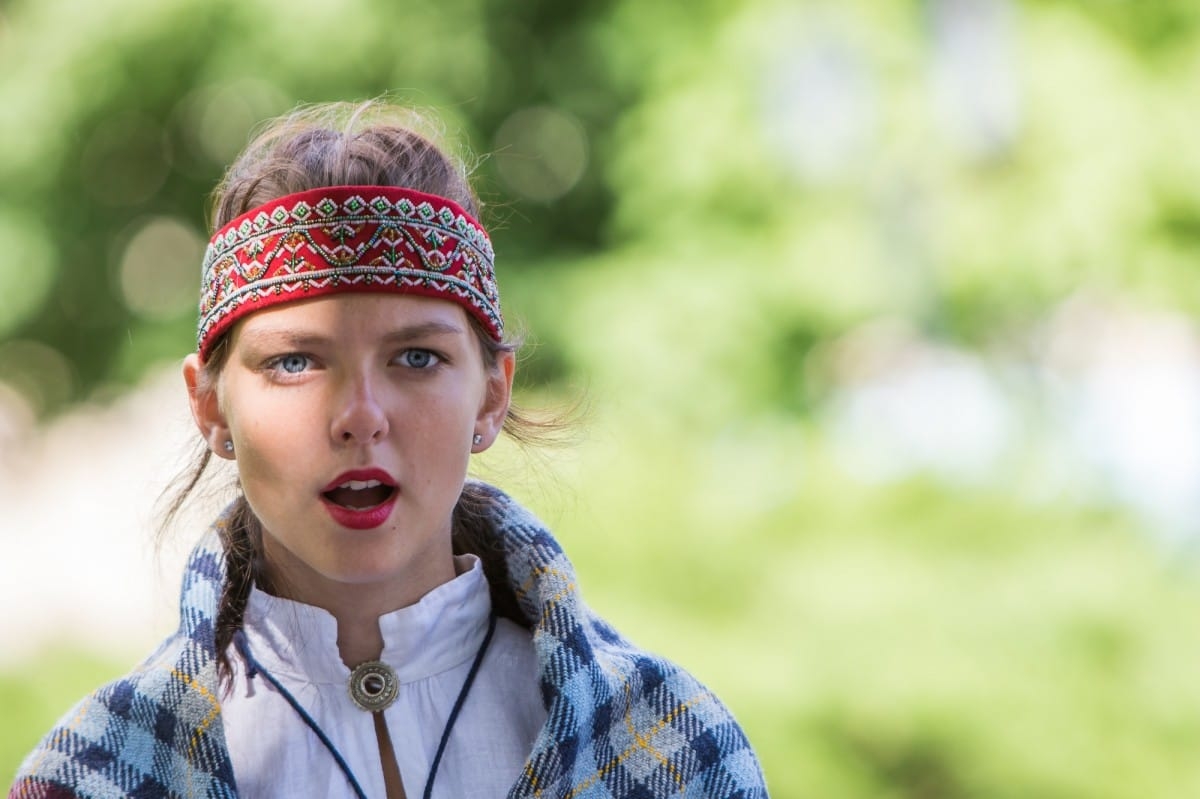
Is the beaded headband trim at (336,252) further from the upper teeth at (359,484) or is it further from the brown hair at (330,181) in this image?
the upper teeth at (359,484)

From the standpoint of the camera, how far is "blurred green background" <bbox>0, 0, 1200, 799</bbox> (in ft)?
15.2

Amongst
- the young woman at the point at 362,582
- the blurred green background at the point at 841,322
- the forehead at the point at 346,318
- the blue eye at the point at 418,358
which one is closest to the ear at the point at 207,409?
the young woman at the point at 362,582

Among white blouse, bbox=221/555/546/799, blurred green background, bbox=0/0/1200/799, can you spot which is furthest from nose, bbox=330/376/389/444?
blurred green background, bbox=0/0/1200/799

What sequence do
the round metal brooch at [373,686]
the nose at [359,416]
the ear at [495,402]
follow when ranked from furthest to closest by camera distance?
1. the ear at [495,402]
2. the round metal brooch at [373,686]
3. the nose at [359,416]

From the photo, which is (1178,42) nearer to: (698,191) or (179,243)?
(698,191)

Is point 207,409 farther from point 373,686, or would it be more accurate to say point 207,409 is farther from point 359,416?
point 373,686

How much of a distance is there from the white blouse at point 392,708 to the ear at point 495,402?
0.55 ft

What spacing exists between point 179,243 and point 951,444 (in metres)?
2.94

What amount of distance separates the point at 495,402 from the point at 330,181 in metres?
0.32

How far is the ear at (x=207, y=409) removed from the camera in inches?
65.8

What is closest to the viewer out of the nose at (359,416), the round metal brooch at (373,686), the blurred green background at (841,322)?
the nose at (359,416)

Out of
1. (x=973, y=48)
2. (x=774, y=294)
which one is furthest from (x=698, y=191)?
(x=973, y=48)

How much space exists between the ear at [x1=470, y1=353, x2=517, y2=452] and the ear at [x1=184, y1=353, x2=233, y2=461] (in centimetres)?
28

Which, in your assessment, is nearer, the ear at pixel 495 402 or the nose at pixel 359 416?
the nose at pixel 359 416
